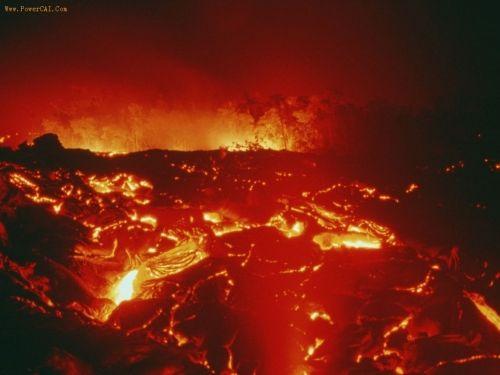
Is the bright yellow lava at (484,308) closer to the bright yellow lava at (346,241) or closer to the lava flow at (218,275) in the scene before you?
the lava flow at (218,275)

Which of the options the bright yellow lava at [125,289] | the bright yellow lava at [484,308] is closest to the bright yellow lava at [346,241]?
the bright yellow lava at [484,308]

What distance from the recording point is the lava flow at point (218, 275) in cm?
590

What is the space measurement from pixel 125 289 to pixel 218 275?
1.51 m

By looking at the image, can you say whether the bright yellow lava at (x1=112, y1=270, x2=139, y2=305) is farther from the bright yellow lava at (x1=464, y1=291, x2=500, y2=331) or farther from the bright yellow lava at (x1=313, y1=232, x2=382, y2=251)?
the bright yellow lava at (x1=464, y1=291, x2=500, y2=331)

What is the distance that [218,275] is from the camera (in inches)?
283

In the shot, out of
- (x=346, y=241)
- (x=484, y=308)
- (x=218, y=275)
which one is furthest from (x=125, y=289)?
(x=484, y=308)

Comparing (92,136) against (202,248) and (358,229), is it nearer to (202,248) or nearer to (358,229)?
(202,248)

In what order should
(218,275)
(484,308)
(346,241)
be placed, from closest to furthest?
(218,275), (484,308), (346,241)

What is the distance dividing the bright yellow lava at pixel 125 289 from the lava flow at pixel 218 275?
0.02 metres

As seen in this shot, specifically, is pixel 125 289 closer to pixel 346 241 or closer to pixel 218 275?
pixel 218 275

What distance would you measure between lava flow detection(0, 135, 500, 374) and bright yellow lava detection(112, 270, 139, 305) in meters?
0.02

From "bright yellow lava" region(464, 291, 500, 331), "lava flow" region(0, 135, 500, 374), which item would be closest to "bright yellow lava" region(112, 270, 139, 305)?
"lava flow" region(0, 135, 500, 374)

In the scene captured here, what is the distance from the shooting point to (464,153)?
10680 millimetres

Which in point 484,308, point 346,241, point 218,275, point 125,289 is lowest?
point 484,308
